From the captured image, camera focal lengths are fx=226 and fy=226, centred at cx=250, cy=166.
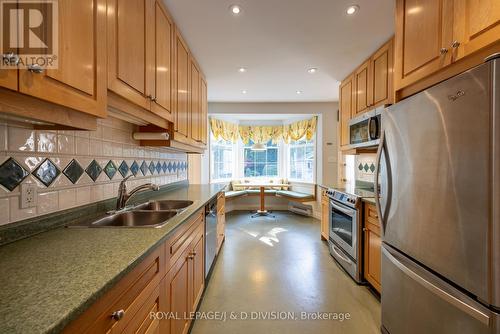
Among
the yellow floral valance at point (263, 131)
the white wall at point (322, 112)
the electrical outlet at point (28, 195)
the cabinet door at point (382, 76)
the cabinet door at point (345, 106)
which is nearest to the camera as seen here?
the electrical outlet at point (28, 195)

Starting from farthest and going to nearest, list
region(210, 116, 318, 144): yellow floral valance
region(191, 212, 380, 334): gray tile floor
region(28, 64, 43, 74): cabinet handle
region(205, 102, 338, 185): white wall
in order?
region(210, 116, 318, 144): yellow floral valance
region(205, 102, 338, 185): white wall
region(191, 212, 380, 334): gray tile floor
region(28, 64, 43, 74): cabinet handle

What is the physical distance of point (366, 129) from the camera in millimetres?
2531

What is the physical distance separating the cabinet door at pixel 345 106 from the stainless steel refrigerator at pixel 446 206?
176 centimetres

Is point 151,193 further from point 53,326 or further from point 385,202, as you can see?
point 385,202

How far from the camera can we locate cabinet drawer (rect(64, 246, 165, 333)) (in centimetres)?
60

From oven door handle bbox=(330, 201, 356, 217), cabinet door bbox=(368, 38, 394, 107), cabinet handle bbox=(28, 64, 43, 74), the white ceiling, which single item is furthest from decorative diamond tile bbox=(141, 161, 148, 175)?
cabinet door bbox=(368, 38, 394, 107)

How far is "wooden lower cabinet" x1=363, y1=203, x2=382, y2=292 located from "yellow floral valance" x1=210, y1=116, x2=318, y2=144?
3295mm

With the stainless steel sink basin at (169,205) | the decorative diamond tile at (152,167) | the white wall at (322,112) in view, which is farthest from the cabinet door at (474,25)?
the white wall at (322,112)

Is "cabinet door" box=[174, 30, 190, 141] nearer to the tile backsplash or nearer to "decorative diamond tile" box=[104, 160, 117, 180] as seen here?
the tile backsplash

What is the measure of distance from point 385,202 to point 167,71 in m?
1.91

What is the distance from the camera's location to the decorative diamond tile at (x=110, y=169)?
1582 millimetres

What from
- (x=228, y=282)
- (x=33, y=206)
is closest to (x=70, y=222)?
(x=33, y=206)

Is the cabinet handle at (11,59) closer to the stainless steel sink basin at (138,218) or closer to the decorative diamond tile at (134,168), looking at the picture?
the stainless steel sink basin at (138,218)

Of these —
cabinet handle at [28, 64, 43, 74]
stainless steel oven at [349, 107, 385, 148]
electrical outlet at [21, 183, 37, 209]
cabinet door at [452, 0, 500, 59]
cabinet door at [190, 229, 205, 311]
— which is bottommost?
cabinet door at [190, 229, 205, 311]
